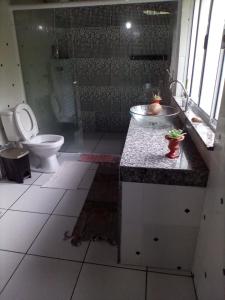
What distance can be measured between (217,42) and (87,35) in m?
2.34

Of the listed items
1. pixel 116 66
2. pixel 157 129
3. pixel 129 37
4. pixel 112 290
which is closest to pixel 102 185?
pixel 157 129

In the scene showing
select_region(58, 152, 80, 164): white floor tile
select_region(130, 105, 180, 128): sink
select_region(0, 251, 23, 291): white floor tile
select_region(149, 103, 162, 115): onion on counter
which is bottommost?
select_region(0, 251, 23, 291): white floor tile

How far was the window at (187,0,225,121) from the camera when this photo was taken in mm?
1379

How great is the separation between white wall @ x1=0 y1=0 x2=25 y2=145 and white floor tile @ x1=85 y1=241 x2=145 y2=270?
5.73ft

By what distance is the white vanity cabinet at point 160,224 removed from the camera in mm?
1257

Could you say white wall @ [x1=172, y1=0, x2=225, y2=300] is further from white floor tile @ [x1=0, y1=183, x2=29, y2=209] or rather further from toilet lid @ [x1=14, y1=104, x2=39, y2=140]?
toilet lid @ [x1=14, y1=104, x2=39, y2=140]

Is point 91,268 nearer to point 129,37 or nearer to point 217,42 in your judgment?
point 217,42

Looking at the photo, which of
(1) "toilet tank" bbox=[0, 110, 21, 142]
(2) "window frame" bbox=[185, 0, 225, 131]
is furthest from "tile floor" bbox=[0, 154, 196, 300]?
(2) "window frame" bbox=[185, 0, 225, 131]

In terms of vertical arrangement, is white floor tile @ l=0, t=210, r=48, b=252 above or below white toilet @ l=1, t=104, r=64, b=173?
below

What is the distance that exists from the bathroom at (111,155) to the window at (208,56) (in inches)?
A: 0.5

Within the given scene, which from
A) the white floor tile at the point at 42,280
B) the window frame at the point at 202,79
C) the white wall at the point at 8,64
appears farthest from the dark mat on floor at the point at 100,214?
the white wall at the point at 8,64

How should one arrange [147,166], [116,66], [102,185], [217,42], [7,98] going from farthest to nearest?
[116,66], [7,98], [102,185], [217,42], [147,166]

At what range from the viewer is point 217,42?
1.48 meters

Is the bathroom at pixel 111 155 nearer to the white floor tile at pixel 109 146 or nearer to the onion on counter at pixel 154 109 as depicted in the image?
the white floor tile at pixel 109 146
